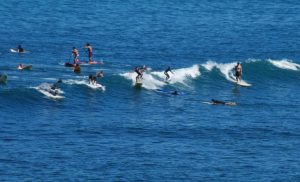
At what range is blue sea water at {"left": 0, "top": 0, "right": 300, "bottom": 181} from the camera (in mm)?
67375

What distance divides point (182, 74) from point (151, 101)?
12.0 meters

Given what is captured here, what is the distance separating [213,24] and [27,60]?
40210mm

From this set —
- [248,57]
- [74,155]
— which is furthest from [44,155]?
[248,57]

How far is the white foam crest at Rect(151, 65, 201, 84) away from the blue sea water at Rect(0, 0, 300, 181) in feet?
0.55

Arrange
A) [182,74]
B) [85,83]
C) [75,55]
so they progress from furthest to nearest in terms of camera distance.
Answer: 1. [75,55]
2. [182,74]
3. [85,83]

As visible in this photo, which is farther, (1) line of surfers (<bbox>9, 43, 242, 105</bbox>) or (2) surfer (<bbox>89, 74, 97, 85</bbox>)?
(2) surfer (<bbox>89, 74, 97, 85</bbox>)

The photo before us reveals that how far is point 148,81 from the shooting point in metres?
94.5

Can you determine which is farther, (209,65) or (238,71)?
(209,65)

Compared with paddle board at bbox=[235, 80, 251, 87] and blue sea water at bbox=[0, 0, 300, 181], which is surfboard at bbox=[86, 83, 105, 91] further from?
paddle board at bbox=[235, 80, 251, 87]

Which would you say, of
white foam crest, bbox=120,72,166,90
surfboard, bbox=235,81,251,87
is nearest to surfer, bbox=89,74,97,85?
white foam crest, bbox=120,72,166,90

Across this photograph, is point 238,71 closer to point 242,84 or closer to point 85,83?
point 242,84

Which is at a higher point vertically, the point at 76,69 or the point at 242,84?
the point at 76,69

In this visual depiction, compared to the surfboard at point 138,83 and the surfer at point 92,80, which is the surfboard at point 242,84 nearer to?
the surfboard at point 138,83

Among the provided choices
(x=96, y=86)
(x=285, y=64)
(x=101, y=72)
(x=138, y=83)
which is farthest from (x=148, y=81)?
(x=285, y=64)
